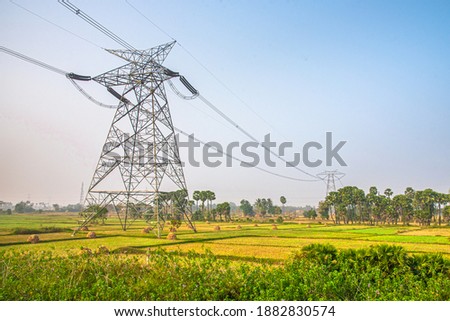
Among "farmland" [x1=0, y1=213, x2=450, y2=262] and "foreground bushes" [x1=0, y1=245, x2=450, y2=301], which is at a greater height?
"foreground bushes" [x1=0, y1=245, x2=450, y2=301]

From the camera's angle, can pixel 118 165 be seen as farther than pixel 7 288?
Yes

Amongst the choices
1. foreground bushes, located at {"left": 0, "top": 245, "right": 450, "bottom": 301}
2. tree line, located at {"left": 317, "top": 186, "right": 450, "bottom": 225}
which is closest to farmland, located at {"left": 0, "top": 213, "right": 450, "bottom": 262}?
foreground bushes, located at {"left": 0, "top": 245, "right": 450, "bottom": 301}

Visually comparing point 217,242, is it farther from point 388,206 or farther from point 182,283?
point 388,206

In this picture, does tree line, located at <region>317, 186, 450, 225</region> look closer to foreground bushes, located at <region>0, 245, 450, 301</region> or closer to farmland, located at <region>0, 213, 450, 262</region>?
farmland, located at <region>0, 213, 450, 262</region>

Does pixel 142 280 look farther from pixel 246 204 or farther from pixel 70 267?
pixel 246 204

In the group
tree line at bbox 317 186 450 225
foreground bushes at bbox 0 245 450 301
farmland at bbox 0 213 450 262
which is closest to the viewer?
foreground bushes at bbox 0 245 450 301

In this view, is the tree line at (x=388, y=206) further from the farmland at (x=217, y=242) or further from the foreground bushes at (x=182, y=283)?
the foreground bushes at (x=182, y=283)

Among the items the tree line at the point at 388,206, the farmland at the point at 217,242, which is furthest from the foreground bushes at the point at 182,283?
the tree line at the point at 388,206
